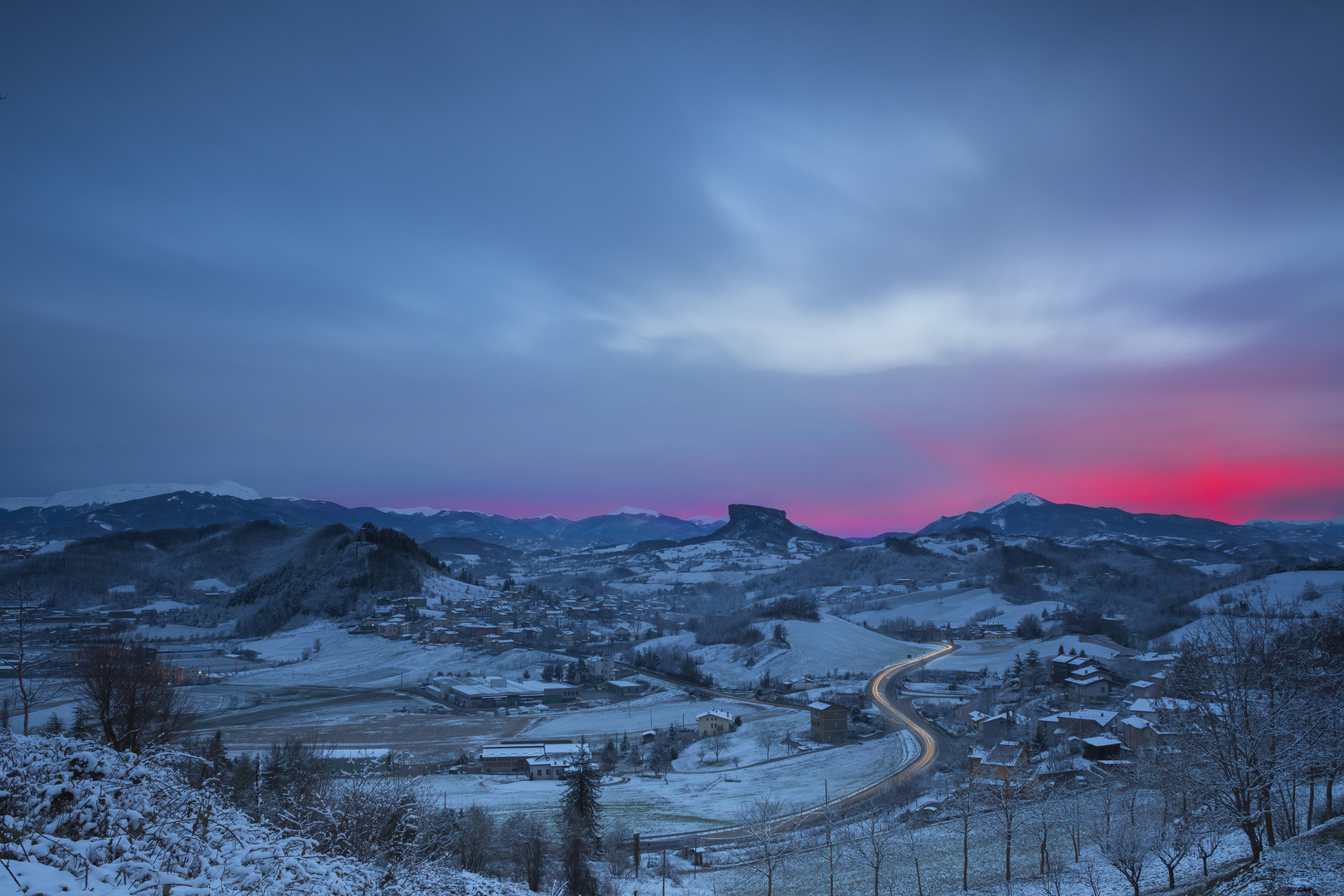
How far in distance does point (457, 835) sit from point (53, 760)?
1677cm

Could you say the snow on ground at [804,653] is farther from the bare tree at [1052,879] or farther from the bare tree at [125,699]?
the bare tree at [125,699]

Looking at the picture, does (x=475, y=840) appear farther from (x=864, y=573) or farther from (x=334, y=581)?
(x=864, y=573)

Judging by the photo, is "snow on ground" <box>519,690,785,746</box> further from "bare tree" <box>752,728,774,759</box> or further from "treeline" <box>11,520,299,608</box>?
"treeline" <box>11,520,299,608</box>

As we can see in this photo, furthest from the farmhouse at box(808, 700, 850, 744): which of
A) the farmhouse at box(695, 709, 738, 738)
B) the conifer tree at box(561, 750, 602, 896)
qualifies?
the conifer tree at box(561, 750, 602, 896)

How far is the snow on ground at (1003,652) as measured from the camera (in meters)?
75.1

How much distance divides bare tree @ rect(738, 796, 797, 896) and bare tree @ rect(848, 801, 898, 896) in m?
2.62

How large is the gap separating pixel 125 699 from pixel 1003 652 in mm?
89347

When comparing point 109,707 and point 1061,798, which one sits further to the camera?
point 1061,798

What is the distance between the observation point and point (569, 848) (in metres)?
22.7

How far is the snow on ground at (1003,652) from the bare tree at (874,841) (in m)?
50.1

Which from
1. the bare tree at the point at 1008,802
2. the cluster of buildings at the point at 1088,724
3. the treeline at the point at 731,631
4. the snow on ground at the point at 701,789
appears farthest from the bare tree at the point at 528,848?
the treeline at the point at 731,631

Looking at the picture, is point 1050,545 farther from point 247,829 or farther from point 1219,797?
point 247,829

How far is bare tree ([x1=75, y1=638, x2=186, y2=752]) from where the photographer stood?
1872 centimetres

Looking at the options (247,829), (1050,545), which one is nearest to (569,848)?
(247,829)
